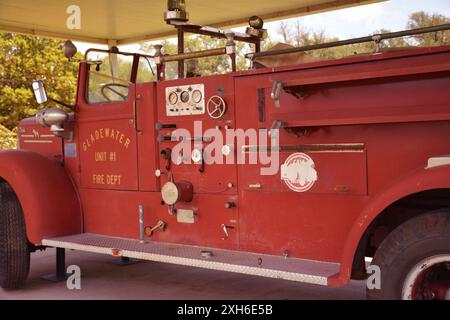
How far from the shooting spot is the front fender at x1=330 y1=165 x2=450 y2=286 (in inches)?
109

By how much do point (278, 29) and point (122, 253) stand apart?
13.2 meters

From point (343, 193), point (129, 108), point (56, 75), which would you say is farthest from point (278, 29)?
point (343, 193)

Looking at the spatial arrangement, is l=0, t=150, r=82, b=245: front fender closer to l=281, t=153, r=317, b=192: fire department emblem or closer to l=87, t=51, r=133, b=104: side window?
l=87, t=51, r=133, b=104: side window

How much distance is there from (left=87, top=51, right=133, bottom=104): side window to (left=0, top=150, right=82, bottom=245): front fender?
0.73m

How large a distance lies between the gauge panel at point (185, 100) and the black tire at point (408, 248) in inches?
64.6

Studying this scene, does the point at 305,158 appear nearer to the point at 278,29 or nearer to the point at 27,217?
the point at 27,217

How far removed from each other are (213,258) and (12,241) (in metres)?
2.11

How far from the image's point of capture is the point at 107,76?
500 cm

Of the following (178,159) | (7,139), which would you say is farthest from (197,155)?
(7,139)

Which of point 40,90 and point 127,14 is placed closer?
point 40,90

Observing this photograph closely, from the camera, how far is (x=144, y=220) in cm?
438

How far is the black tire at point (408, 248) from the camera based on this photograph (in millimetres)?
2814

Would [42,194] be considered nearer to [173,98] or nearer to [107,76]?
[107,76]

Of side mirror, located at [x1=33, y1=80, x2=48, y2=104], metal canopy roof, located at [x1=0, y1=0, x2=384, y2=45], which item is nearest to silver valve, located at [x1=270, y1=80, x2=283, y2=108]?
side mirror, located at [x1=33, y1=80, x2=48, y2=104]
